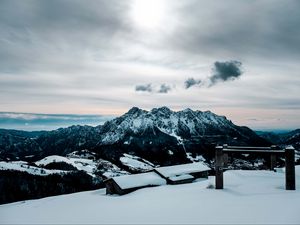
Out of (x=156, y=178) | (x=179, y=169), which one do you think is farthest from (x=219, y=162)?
(x=179, y=169)

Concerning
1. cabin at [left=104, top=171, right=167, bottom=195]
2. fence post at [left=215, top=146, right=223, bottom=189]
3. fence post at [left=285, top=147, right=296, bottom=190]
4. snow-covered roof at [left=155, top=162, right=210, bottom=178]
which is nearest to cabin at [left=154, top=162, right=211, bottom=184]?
snow-covered roof at [left=155, top=162, right=210, bottom=178]

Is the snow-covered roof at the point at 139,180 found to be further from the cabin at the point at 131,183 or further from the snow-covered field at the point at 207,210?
the snow-covered field at the point at 207,210

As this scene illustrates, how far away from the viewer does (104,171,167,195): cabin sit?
22.0 metres

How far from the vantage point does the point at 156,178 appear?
983 inches

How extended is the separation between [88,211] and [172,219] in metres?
3.74

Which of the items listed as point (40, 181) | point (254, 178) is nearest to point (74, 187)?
point (40, 181)

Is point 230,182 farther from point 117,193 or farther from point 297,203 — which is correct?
point 117,193

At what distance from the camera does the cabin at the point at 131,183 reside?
22.0 metres

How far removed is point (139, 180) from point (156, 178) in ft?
5.05

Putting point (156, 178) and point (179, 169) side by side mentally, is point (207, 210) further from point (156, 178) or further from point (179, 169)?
point (179, 169)

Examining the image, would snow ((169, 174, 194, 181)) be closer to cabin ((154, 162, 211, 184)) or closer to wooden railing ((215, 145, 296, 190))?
cabin ((154, 162, 211, 184))

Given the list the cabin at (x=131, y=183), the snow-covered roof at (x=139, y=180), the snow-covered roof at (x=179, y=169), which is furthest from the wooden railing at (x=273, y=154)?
the snow-covered roof at (x=179, y=169)

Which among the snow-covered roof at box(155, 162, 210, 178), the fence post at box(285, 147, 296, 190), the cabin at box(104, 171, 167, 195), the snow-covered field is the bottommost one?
the cabin at box(104, 171, 167, 195)

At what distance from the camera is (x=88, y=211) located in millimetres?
11234
